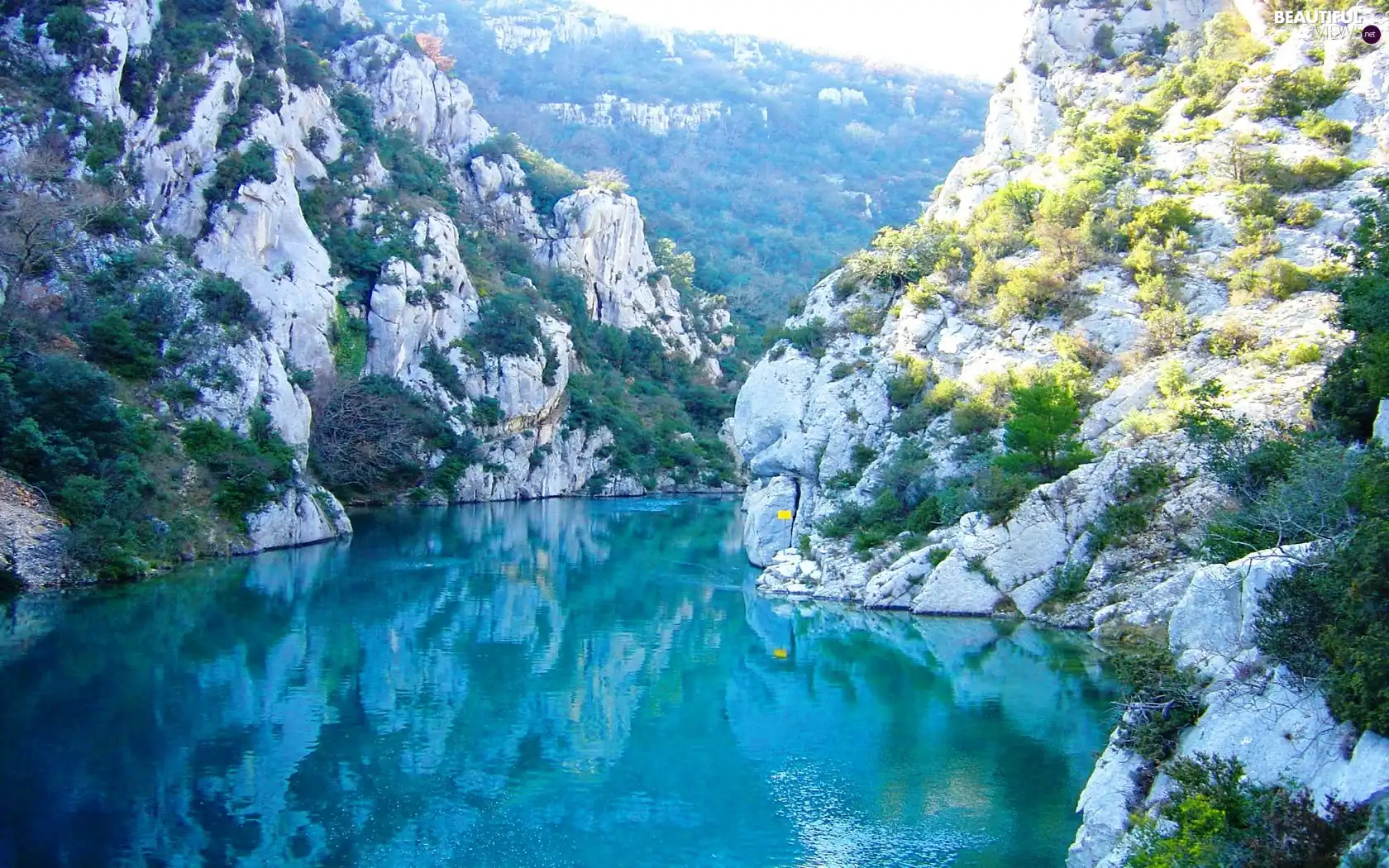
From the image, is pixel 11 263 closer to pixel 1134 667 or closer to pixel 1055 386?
pixel 1055 386

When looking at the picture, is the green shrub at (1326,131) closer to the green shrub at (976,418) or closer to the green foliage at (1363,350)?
the green foliage at (1363,350)

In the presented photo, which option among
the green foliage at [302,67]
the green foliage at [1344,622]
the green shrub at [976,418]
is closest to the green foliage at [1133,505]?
the green shrub at [976,418]

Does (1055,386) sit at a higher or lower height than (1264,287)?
lower

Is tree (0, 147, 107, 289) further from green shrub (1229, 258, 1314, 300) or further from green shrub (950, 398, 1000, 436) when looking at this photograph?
green shrub (1229, 258, 1314, 300)

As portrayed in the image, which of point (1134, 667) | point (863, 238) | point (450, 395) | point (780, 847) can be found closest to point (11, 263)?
point (450, 395)

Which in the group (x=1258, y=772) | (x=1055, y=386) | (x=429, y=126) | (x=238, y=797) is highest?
(x=429, y=126)

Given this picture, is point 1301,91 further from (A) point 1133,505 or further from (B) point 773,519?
(B) point 773,519

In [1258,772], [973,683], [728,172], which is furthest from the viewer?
[728,172]

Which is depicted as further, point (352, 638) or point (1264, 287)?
point (1264, 287)
